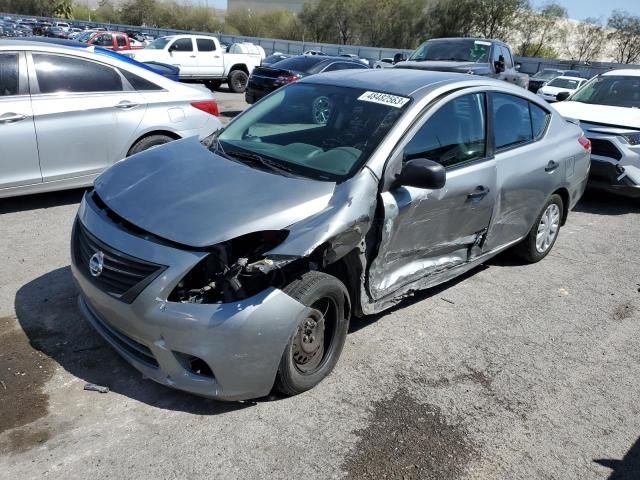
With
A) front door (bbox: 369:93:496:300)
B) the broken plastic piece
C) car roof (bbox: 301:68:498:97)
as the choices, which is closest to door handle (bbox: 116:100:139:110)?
car roof (bbox: 301:68:498:97)

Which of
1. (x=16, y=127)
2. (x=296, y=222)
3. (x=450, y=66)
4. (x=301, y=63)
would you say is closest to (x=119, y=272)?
(x=296, y=222)

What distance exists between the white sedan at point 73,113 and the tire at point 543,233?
12.5 feet

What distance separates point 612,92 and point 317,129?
6.55 metres

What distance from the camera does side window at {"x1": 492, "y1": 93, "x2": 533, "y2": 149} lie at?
448 centimetres

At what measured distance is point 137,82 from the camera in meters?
6.15

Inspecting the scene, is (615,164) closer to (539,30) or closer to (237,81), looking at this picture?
(237,81)

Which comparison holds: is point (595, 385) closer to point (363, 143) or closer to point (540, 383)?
point (540, 383)

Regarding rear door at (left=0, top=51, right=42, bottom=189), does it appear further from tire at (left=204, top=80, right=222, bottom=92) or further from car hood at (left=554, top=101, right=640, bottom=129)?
tire at (left=204, top=80, right=222, bottom=92)

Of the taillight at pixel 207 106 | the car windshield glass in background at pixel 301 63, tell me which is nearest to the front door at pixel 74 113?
the taillight at pixel 207 106

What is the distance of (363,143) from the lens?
3600 mm

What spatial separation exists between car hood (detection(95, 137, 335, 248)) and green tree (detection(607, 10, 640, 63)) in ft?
188

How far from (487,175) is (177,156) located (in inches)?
88.5

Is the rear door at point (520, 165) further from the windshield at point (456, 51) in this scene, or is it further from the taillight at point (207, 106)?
the windshield at point (456, 51)

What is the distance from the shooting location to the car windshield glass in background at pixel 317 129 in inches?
140
